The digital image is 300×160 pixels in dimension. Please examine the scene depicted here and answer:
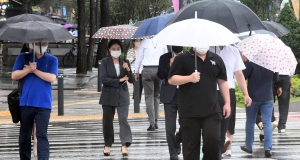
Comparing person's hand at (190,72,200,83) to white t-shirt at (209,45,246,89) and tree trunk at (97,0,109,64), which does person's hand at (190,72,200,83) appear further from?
tree trunk at (97,0,109,64)

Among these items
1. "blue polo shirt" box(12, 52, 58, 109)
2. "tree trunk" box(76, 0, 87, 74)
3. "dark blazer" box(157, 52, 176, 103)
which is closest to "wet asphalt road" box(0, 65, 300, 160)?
"dark blazer" box(157, 52, 176, 103)

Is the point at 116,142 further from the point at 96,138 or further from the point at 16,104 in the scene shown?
the point at 16,104

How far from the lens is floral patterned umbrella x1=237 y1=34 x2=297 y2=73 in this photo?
1046 centimetres

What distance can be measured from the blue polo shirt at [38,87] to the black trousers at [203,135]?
186cm

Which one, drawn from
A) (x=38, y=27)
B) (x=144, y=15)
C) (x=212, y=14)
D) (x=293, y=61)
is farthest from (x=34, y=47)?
(x=144, y=15)

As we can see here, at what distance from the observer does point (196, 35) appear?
26.2 ft

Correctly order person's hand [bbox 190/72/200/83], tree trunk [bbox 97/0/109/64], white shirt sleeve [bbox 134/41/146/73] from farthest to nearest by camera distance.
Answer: tree trunk [bbox 97/0/109/64] → white shirt sleeve [bbox 134/41/146/73] → person's hand [bbox 190/72/200/83]

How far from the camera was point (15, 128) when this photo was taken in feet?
50.1

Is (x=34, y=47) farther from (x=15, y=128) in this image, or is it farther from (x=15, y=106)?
(x=15, y=128)

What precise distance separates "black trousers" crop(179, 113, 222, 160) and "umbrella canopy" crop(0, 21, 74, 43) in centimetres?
203

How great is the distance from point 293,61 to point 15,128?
21.9 feet

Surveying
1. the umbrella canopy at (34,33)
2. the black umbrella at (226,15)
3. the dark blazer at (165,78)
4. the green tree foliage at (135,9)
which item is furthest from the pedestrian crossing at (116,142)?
the green tree foliage at (135,9)

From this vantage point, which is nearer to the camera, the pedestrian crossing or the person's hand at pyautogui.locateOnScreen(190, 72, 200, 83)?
the person's hand at pyautogui.locateOnScreen(190, 72, 200, 83)

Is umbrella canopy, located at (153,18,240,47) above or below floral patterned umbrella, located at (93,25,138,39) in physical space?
above
